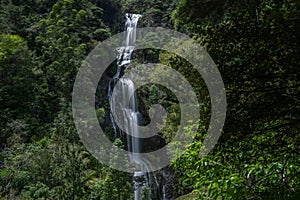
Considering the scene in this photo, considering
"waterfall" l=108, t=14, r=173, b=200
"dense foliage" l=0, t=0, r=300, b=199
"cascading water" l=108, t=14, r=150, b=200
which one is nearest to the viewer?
"dense foliage" l=0, t=0, r=300, b=199

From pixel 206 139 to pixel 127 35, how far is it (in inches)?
706

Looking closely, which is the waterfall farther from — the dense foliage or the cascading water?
the dense foliage

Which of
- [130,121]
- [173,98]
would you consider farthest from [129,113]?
[173,98]

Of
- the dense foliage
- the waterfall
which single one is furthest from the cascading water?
the dense foliage

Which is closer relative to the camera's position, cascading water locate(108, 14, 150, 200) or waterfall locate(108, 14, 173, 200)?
waterfall locate(108, 14, 173, 200)

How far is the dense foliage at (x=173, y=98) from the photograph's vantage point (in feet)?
7.94

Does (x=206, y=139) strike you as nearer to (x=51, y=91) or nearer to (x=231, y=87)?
(x=231, y=87)

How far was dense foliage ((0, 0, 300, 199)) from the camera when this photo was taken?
242 cm

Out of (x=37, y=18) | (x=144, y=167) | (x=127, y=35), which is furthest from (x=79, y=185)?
(x=37, y=18)

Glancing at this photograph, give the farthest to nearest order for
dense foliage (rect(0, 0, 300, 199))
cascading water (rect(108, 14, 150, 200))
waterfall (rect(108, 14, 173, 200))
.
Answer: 1. cascading water (rect(108, 14, 150, 200))
2. waterfall (rect(108, 14, 173, 200))
3. dense foliage (rect(0, 0, 300, 199))

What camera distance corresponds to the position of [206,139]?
2.91 meters

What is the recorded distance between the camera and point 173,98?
10.9m

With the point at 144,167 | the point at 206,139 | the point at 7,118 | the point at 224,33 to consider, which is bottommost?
the point at 144,167

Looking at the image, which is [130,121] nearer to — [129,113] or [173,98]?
[129,113]
